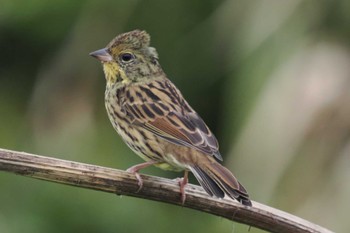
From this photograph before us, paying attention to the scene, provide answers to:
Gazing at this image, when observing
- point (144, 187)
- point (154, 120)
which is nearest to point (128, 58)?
point (154, 120)

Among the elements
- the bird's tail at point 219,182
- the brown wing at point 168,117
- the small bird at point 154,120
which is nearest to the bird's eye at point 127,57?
the small bird at point 154,120

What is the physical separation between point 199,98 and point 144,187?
2.31m

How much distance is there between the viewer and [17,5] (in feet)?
21.1

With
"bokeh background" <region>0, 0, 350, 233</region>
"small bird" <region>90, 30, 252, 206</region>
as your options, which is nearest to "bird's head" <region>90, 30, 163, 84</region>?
"small bird" <region>90, 30, 252, 206</region>

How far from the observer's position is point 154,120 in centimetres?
459

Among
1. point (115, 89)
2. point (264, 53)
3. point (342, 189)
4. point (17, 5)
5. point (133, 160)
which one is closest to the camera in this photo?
point (115, 89)

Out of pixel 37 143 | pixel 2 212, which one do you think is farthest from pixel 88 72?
pixel 2 212

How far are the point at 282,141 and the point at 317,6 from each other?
78 cm

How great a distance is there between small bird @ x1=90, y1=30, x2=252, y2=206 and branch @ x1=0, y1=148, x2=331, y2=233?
41 millimetres

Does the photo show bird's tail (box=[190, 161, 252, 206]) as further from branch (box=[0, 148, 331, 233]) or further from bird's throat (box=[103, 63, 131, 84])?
bird's throat (box=[103, 63, 131, 84])

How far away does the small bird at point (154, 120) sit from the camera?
4.23 metres

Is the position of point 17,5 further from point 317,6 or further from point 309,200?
point 309,200

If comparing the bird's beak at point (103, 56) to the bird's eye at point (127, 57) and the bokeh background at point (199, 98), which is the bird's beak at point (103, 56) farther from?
the bokeh background at point (199, 98)

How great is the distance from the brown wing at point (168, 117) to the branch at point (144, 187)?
32cm
